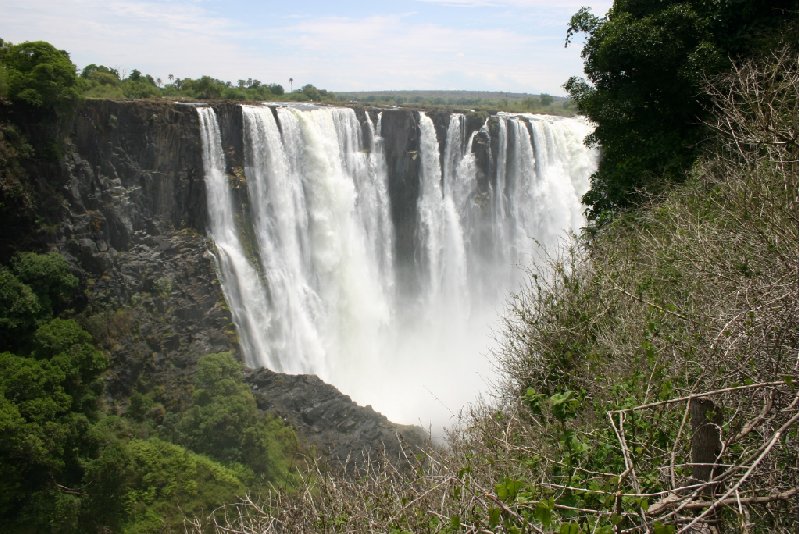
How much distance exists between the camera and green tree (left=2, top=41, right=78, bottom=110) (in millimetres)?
18703

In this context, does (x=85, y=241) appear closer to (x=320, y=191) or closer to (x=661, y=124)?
(x=320, y=191)

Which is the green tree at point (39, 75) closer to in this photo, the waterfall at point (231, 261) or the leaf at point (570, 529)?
the waterfall at point (231, 261)

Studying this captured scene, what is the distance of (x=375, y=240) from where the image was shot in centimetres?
2888

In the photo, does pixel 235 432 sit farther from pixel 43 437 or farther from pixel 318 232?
pixel 318 232

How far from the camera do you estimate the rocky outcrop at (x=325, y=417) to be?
18.4m

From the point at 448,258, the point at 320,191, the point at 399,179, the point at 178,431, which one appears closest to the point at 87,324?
the point at 178,431

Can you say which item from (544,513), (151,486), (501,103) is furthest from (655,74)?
(501,103)

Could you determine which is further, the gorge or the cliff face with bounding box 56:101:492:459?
the gorge

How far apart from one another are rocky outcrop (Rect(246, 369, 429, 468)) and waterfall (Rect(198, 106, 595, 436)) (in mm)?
1967

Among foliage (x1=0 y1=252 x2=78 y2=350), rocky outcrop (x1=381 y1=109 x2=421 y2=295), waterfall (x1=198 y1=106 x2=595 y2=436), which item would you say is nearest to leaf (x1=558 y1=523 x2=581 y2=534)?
waterfall (x1=198 y1=106 x2=595 y2=436)

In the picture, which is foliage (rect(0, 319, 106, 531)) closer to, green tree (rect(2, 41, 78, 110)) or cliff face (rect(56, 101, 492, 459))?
cliff face (rect(56, 101, 492, 459))

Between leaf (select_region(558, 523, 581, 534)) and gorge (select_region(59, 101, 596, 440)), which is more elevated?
leaf (select_region(558, 523, 581, 534))

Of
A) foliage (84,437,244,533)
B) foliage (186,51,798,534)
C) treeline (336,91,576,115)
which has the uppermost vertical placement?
treeline (336,91,576,115)

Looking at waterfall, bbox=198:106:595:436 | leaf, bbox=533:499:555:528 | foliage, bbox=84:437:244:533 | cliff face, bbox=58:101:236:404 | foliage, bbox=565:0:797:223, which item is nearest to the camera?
leaf, bbox=533:499:555:528
